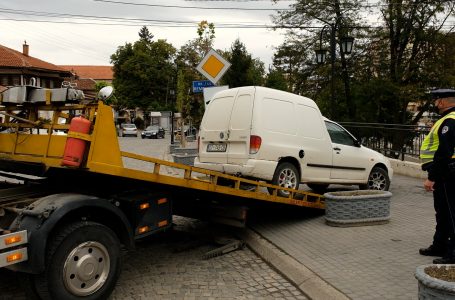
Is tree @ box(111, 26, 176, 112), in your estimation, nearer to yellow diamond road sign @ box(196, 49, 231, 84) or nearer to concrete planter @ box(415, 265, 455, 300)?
yellow diamond road sign @ box(196, 49, 231, 84)

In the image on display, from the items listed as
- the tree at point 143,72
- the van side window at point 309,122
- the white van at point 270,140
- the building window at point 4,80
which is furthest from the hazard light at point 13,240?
the tree at point 143,72

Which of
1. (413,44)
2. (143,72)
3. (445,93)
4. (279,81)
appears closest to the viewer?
(445,93)

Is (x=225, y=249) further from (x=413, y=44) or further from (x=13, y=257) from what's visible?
(x=413, y=44)

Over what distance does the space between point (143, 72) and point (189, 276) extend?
256 feet

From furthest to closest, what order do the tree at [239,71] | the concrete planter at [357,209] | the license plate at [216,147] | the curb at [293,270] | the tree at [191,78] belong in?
the tree at [239,71] → the tree at [191,78] → the license plate at [216,147] → the concrete planter at [357,209] → the curb at [293,270]

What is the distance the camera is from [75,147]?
4.21m

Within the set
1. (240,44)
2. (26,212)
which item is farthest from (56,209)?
(240,44)

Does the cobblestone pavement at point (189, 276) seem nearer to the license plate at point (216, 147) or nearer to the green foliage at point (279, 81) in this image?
the license plate at point (216, 147)

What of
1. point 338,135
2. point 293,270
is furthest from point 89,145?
point 338,135

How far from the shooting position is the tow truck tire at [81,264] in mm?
3898

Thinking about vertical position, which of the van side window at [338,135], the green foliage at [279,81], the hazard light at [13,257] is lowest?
the hazard light at [13,257]

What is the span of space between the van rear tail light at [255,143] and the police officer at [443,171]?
2.51 metres

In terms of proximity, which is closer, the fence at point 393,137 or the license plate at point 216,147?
the license plate at point 216,147

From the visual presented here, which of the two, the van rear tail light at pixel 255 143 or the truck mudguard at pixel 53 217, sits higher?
the van rear tail light at pixel 255 143
